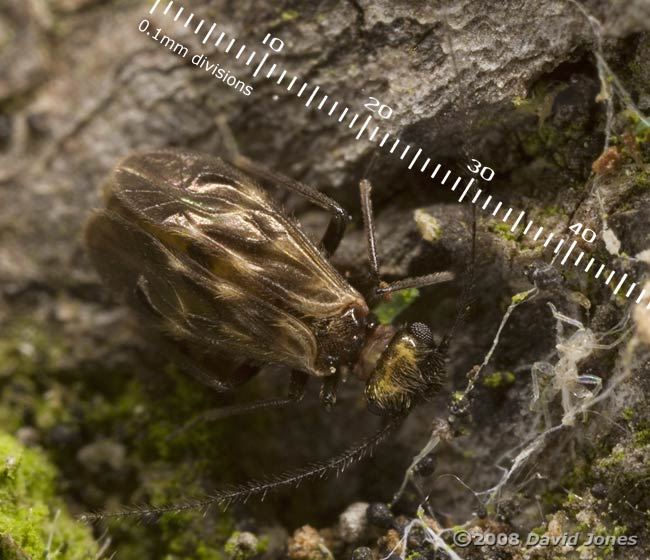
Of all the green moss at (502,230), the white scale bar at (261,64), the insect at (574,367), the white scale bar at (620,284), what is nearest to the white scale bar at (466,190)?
the green moss at (502,230)

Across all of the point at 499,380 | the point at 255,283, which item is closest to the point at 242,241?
the point at 255,283

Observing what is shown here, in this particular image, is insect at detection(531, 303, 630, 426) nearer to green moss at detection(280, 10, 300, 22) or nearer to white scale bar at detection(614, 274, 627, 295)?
white scale bar at detection(614, 274, 627, 295)

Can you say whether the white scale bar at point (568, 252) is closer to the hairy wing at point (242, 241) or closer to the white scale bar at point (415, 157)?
the white scale bar at point (415, 157)

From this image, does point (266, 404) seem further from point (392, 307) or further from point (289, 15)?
point (289, 15)

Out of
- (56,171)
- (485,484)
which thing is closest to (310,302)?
(485,484)

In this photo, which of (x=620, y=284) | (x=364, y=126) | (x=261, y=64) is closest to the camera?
(x=620, y=284)

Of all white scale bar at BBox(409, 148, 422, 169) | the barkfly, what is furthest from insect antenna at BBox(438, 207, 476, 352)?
white scale bar at BBox(409, 148, 422, 169)
